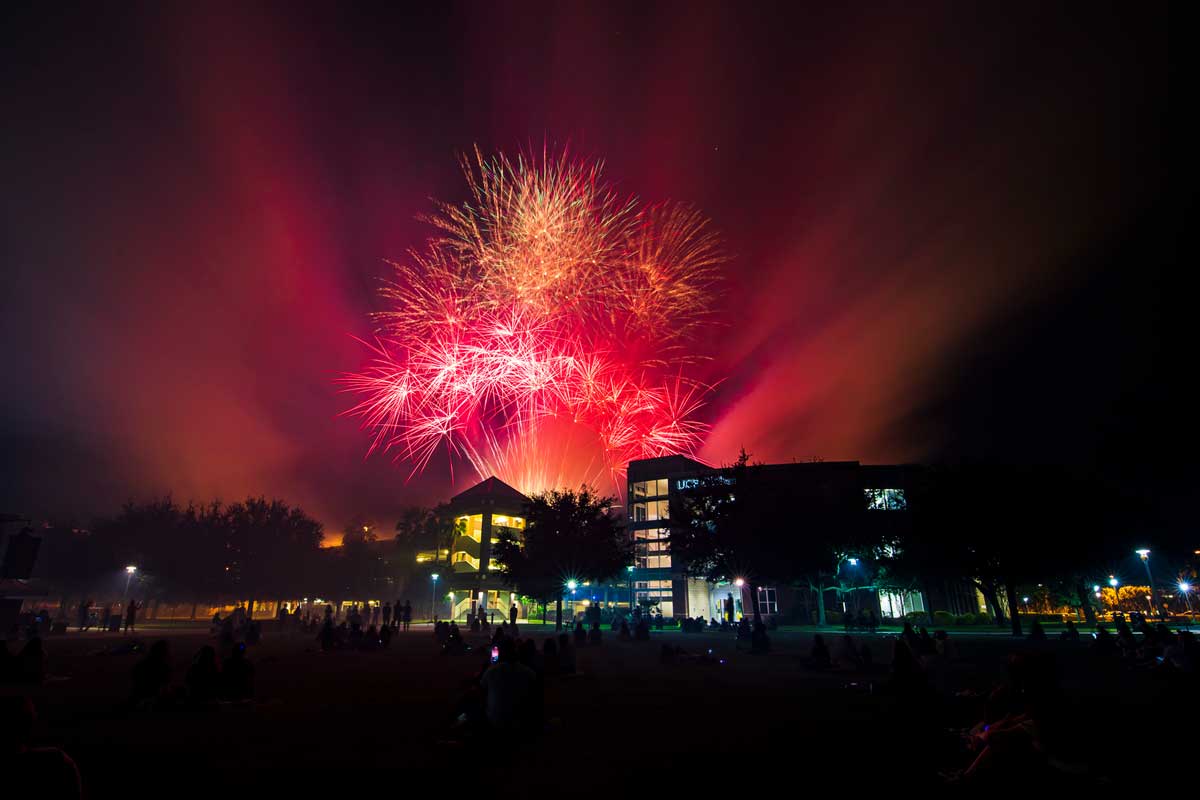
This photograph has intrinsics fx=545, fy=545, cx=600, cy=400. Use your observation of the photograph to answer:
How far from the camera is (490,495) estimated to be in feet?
289

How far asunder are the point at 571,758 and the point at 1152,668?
60.7ft

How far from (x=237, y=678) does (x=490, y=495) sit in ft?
256

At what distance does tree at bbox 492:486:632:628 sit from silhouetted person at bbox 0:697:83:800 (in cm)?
3971

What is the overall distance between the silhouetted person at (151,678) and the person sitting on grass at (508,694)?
7104 millimetres

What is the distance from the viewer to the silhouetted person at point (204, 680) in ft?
35.2

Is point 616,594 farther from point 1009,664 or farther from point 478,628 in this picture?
point 1009,664

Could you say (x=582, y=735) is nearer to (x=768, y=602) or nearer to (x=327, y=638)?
(x=327, y=638)

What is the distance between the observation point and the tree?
139 feet

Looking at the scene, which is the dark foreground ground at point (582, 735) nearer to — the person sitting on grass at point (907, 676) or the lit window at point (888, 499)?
the person sitting on grass at point (907, 676)

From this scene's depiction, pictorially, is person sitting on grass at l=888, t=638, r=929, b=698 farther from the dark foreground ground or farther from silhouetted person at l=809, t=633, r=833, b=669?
silhouetted person at l=809, t=633, r=833, b=669

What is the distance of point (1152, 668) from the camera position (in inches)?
616

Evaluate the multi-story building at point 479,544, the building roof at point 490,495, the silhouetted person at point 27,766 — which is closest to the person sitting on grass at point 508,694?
the silhouetted person at point 27,766

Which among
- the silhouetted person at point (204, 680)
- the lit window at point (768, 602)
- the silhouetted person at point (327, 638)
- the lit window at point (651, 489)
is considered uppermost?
the lit window at point (651, 489)

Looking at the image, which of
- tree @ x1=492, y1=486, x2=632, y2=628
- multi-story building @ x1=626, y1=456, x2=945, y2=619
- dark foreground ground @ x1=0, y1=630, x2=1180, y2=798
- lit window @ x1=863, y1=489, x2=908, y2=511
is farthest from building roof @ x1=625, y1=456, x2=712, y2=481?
dark foreground ground @ x1=0, y1=630, x2=1180, y2=798
